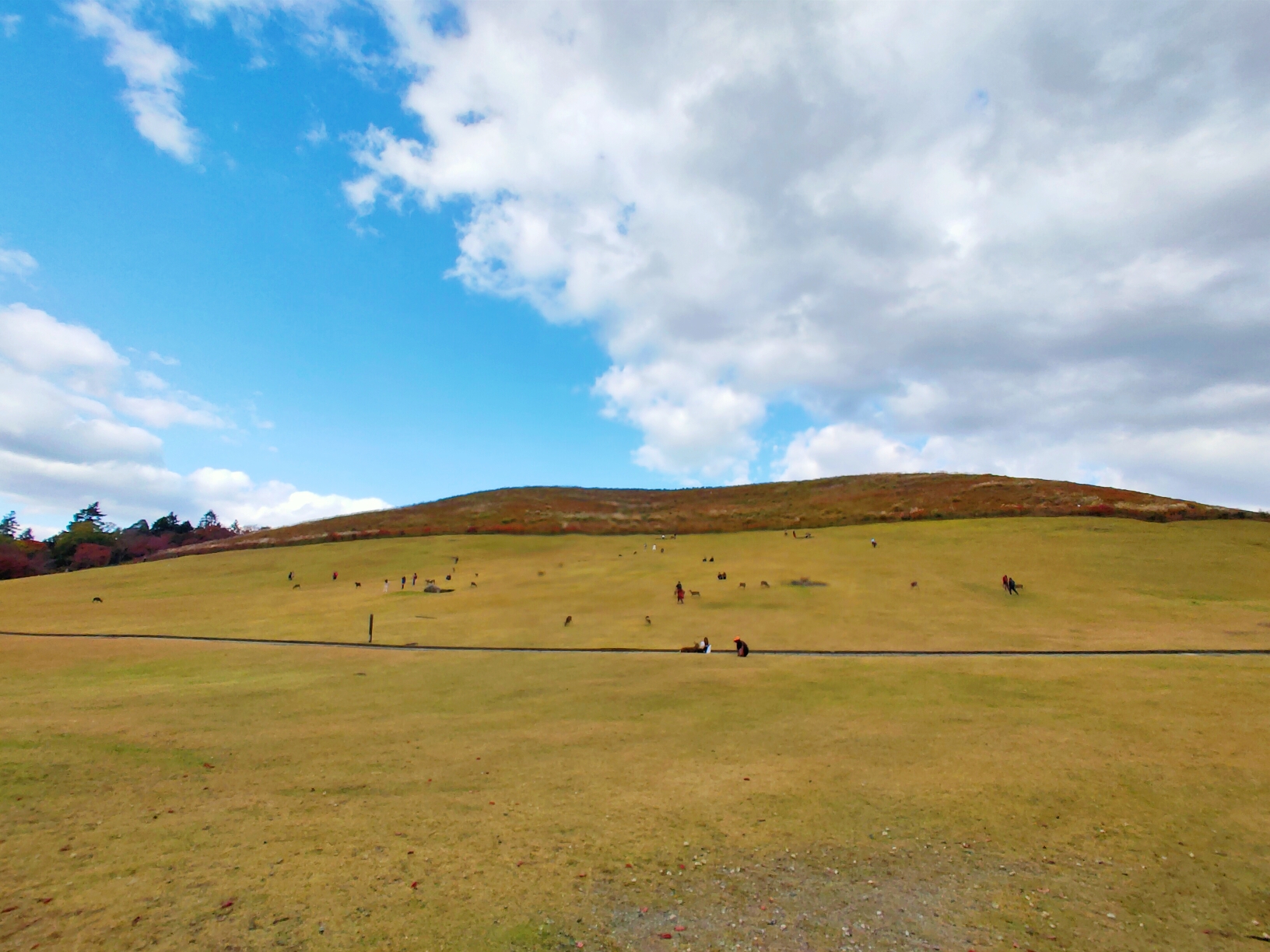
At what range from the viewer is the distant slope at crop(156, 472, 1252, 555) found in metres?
Answer: 64.1

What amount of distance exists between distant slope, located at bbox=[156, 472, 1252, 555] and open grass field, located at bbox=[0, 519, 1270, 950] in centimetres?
3898

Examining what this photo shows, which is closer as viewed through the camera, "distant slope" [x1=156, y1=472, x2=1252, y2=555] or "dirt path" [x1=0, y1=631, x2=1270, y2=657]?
"dirt path" [x1=0, y1=631, x2=1270, y2=657]

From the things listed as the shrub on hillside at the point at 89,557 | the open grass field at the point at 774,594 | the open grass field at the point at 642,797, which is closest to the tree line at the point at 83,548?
the shrub on hillside at the point at 89,557

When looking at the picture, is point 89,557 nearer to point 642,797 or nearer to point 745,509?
point 745,509

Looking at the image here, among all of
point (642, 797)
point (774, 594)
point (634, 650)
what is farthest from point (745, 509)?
point (642, 797)

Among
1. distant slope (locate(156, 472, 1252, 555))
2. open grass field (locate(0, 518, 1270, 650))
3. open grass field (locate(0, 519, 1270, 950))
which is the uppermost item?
distant slope (locate(156, 472, 1252, 555))

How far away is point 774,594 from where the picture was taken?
39719 mm

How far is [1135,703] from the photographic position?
1695 centimetres

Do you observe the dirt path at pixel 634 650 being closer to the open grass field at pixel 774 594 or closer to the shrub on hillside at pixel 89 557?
the open grass field at pixel 774 594

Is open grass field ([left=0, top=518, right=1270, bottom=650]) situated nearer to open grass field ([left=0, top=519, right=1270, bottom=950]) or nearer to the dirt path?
the dirt path

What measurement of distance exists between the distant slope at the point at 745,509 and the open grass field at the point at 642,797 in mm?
38977

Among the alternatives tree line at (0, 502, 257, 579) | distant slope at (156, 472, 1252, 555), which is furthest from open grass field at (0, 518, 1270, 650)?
tree line at (0, 502, 257, 579)

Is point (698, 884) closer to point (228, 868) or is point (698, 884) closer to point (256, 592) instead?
point (228, 868)

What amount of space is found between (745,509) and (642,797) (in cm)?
8207
